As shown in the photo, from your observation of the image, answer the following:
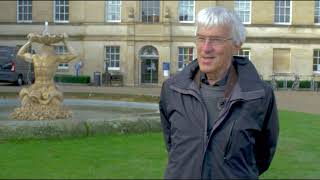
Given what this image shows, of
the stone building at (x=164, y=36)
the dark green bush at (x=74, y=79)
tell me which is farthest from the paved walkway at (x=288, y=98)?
the stone building at (x=164, y=36)

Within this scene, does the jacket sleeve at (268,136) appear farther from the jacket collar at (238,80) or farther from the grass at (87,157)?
the grass at (87,157)

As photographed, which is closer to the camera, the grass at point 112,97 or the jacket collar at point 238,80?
the jacket collar at point 238,80

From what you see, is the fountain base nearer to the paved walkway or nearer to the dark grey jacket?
the dark grey jacket

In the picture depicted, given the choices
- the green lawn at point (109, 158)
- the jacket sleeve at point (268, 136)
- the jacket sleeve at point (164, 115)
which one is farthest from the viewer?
the green lawn at point (109, 158)

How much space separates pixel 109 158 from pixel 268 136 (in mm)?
6765

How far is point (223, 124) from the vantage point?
3883 millimetres

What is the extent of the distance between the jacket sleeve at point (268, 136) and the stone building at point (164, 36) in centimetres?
4561

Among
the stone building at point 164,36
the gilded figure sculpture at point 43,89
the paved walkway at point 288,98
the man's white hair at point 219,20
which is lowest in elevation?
the paved walkway at point 288,98

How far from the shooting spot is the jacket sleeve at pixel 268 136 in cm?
409

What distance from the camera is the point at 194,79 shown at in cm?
408

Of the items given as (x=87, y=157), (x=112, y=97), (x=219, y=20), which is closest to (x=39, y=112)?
(x=87, y=157)

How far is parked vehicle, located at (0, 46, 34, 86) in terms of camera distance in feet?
142

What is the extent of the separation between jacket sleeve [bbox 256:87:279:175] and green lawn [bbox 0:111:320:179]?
4.90 meters

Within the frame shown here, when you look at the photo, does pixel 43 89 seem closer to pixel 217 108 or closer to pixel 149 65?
pixel 217 108
